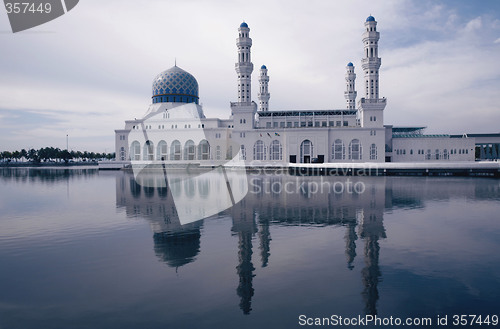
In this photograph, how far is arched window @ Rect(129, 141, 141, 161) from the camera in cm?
8750

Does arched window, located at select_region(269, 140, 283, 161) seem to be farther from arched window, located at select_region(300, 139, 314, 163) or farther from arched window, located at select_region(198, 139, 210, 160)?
arched window, located at select_region(198, 139, 210, 160)

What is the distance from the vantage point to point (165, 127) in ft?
287

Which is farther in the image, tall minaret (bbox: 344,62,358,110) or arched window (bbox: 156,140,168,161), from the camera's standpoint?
tall minaret (bbox: 344,62,358,110)

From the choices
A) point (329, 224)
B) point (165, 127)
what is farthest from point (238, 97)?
point (329, 224)

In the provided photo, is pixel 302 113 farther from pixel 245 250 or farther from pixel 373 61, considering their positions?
pixel 245 250

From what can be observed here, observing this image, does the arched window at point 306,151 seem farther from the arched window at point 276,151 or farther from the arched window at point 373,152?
the arched window at point 373,152

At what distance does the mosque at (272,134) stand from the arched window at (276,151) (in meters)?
0.17

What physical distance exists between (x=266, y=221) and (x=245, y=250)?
5.53 metres

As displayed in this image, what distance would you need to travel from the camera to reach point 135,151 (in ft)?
289

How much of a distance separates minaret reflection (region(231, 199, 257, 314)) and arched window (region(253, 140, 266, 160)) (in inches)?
2026

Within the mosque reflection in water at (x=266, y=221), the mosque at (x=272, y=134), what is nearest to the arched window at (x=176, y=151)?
the mosque at (x=272, y=134)

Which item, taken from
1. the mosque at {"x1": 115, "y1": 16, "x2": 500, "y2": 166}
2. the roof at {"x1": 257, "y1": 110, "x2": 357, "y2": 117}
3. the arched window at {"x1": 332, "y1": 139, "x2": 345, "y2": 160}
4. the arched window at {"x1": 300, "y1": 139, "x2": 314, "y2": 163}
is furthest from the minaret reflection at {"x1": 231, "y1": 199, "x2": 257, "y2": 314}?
the roof at {"x1": 257, "y1": 110, "x2": 357, "y2": 117}

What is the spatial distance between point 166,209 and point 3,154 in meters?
173

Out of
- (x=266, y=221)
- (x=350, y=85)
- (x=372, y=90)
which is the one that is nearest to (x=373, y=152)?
(x=372, y=90)
